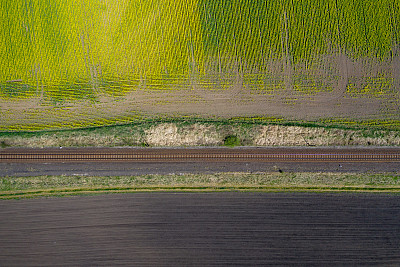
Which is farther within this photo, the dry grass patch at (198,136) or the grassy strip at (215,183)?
the dry grass patch at (198,136)

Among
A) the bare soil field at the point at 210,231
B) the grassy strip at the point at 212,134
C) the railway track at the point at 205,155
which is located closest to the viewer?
the bare soil field at the point at 210,231

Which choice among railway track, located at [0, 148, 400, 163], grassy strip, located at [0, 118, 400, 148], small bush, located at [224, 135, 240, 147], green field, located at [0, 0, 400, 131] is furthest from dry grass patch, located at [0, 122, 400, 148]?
green field, located at [0, 0, 400, 131]

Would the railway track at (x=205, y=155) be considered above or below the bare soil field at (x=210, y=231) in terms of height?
above

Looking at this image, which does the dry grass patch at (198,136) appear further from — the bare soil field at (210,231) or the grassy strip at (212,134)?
the bare soil field at (210,231)

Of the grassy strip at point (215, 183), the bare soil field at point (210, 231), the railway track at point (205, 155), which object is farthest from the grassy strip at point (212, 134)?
the bare soil field at point (210, 231)

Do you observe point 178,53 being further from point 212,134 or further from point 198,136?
point 212,134

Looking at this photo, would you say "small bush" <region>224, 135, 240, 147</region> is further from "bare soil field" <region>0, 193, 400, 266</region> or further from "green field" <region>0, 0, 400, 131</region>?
"bare soil field" <region>0, 193, 400, 266</region>

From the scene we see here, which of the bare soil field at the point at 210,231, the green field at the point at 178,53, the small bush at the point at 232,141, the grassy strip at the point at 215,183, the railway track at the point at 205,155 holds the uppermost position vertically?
the green field at the point at 178,53

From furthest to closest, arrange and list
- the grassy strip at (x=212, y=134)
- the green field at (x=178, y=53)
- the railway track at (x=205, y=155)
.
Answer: the green field at (x=178, y=53)
the grassy strip at (x=212, y=134)
the railway track at (x=205, y=155)
